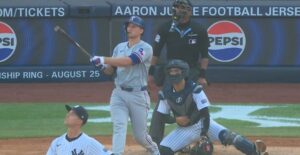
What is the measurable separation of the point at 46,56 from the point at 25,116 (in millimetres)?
4570

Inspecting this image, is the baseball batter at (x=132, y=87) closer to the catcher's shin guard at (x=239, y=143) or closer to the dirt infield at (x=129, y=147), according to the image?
the catcher's shin guard at (x=239, y=143)

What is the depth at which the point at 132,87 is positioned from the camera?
29.2 ft

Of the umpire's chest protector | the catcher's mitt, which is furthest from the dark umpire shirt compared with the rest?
the catcher's mitt

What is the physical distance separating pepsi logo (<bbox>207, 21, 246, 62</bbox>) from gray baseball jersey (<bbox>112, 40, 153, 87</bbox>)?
10137 millimetres

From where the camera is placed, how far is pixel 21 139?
1194 cm

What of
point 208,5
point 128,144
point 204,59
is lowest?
point 128,144

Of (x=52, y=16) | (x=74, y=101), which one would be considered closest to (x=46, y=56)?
(x=52, y=16)

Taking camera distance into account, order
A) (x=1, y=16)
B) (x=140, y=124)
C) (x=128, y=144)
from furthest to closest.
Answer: (x=1, y=16), (x=128, y=144), (x=140, y=124)

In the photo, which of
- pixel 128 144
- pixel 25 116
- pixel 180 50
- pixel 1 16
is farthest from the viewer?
pixel 1 16

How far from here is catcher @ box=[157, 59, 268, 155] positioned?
28.6 feet

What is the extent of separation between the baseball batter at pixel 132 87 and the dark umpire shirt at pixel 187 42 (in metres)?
0.99

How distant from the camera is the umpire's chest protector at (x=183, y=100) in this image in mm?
8828

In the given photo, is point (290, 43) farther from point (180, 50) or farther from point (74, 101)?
point (180, 50)

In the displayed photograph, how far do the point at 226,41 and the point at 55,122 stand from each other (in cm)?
638
